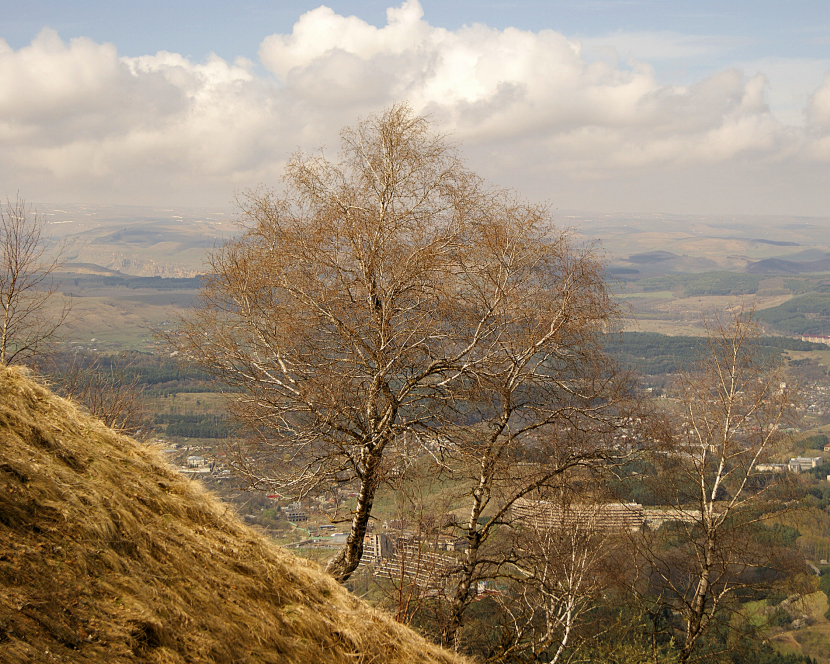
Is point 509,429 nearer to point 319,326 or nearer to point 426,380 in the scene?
point 426,380

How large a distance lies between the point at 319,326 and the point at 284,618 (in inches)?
206

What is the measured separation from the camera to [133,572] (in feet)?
16.7

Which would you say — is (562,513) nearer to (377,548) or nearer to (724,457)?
(724,457)

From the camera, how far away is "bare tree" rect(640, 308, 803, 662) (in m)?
12.0

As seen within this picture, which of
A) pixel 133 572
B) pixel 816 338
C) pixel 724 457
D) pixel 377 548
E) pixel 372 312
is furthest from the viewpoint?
pixel 816 338

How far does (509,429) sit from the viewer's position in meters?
11.8

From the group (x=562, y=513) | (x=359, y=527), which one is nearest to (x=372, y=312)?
(x=359, y=527)

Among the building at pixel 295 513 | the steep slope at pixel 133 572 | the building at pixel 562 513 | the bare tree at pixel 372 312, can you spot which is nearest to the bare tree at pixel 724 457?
the building at pixel 562 513

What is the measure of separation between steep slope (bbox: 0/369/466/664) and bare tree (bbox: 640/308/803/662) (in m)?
6.61

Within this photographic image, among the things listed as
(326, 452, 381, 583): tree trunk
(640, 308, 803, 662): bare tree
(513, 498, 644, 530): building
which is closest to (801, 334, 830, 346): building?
(640, 308, 803, 662): bare tree

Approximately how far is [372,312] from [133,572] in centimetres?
534

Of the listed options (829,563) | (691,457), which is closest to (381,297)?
(691,457)

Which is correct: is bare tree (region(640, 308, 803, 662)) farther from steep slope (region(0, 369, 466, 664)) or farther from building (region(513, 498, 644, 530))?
steep slope (region(0, 369, 466, 664))

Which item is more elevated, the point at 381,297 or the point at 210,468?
the point at 381,297
